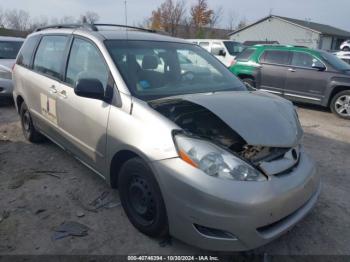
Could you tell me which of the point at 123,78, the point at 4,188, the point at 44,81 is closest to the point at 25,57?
the point at 44,81

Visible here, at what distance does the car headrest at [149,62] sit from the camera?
131 inches

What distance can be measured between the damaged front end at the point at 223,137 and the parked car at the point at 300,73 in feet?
16.8

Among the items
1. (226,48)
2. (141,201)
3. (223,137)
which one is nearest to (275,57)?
(226,48)

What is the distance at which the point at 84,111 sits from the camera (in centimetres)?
335

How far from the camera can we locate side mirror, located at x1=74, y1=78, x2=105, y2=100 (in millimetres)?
2924

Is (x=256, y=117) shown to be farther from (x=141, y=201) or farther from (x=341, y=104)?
(x=341, y=104)

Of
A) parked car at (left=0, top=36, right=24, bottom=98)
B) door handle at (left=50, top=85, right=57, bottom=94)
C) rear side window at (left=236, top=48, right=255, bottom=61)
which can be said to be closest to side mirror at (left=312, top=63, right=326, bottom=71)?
rear side window at (left=236, top=48, right=255, bottom=61)

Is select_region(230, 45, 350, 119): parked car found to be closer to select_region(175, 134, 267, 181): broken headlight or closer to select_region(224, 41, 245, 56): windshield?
select_region(224, 41, 245, 56): windshield

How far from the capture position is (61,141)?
405cm

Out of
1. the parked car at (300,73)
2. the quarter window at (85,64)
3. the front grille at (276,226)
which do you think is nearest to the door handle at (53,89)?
the quarter window at (85,64)

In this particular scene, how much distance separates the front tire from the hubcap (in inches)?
262

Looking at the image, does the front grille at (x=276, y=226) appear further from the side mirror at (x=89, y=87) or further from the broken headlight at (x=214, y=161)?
the side mirror at (x=89, y=87)

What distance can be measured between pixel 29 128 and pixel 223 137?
3.76 m

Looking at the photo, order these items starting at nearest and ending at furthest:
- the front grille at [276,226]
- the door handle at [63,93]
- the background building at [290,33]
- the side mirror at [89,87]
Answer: the front grille at [276,226] → the side mirror at [89,87] → the door handle at [63,93] → the background building at [290,33]
